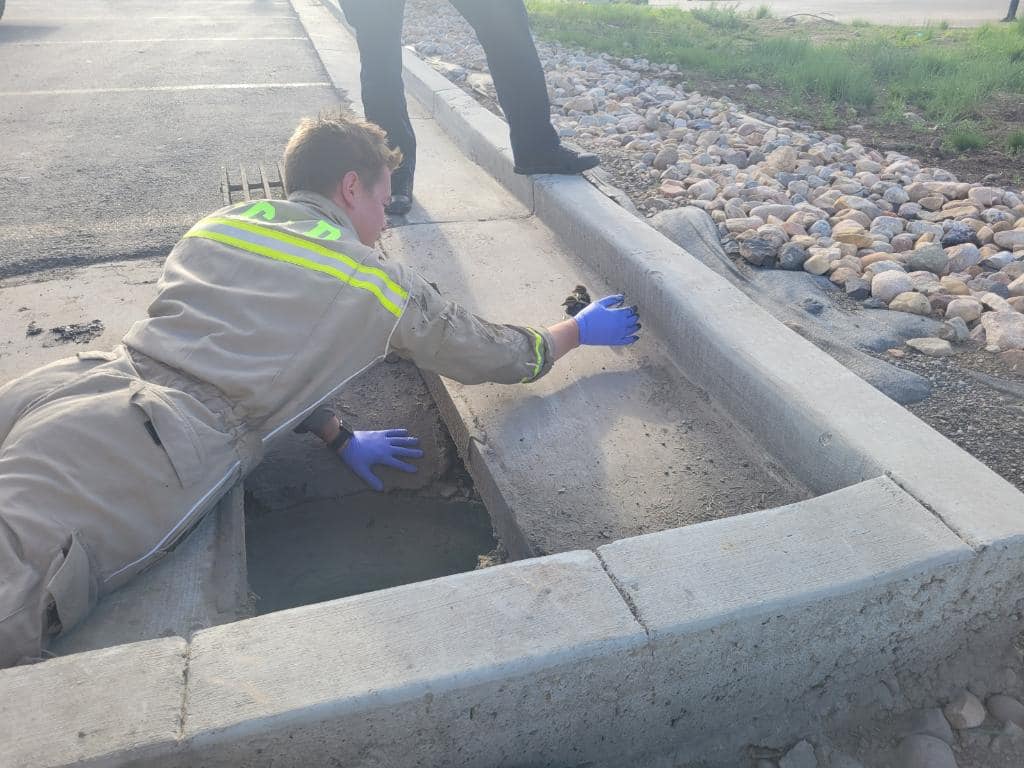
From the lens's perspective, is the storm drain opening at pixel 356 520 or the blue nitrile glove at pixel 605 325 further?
the blue nitrile glove at pixel 605 325

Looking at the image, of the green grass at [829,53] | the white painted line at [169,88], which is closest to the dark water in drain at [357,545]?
the green grass at [829,53]

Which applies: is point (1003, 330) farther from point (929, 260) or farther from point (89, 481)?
point (89, 481)

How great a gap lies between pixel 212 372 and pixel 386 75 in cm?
257

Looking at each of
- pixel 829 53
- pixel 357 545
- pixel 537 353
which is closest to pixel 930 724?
pixel 537 353

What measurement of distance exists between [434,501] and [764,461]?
3.67 ft

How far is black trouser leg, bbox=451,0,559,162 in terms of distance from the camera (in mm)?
3791

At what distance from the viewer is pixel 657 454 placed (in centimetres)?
244

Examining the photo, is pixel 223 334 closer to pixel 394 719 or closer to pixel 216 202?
pixel 394 719

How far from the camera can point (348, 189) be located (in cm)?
249

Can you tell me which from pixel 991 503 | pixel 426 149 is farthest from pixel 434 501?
pixel 426 149

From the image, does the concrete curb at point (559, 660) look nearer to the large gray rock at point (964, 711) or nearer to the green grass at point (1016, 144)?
the large gray rock at point (964, 711)

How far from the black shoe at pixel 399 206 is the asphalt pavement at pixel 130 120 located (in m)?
1.04

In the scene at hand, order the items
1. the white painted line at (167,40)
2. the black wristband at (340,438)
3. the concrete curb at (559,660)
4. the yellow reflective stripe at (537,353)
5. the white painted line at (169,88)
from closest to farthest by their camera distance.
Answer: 1. the concrete curb at (559,660)
2. the yellow reflective stripe at (537,353)
3. the black wristband at (340,438)
4. the white painted line at (169,88)
5. the white painted line at (167,40)

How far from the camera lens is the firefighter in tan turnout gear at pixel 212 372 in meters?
1.76
